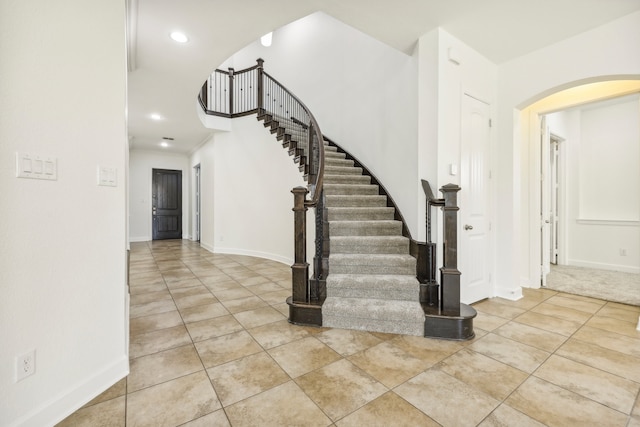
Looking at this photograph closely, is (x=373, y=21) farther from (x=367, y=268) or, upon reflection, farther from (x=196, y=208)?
(x=196, y=208)

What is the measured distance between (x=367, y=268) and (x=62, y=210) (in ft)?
7.99

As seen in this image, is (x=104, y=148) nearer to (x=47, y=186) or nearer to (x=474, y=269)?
(x=47, y=186)

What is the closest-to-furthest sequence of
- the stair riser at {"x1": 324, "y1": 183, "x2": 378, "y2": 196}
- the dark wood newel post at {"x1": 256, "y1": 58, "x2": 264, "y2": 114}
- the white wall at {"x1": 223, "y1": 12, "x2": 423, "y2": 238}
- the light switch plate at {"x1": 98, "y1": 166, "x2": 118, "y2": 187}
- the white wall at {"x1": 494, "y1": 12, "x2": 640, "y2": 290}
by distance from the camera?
1. the light switch plate at {"x1": 98, "y1": 166, "x2": 118, "y2": 187}
2. the white wall at {"x1": 494, "y1": 12, "x2": 640, "y2": 290}
3. the white wall at {"x1": 223, "y1": 12, "x2": 423, "y2": 238}
4. the stair riser at {"x1": 324, "y1": 183, "x2": 378, "y2": 196}
5. the dark wood newel post at {"x1": 256, "y1": 58, "x2": 264, "y2": 114}

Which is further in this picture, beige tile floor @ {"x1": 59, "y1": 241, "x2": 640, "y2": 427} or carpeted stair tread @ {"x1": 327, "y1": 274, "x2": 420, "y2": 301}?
carpeted stair tread @ {"x1": 327, "y1": 274, "x2": 420, "y2": 301}

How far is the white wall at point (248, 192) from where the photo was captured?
515 centimetres

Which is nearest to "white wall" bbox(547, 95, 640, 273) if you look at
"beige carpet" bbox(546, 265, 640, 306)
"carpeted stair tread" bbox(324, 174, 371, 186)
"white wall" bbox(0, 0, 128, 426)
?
"beige carpet" bbox(546, 265, 640, 306)

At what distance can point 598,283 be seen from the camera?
4.03 metres

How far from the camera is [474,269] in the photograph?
320 cm

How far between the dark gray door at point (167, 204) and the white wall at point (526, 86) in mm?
8751

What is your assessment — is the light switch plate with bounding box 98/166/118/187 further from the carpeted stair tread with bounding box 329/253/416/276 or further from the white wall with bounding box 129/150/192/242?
the white wall with bounding box 129/150/192/242

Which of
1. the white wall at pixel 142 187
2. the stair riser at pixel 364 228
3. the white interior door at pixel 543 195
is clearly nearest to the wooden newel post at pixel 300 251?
the stair riser at pixel 364 228

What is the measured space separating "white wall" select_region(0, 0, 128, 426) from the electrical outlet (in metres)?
0.02

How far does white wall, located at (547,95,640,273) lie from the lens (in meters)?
4.76

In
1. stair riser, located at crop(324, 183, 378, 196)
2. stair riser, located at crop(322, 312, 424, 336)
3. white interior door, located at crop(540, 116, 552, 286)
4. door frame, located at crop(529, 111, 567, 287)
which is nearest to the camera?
stair riser, located at crop(322, 312, 424, 336)
